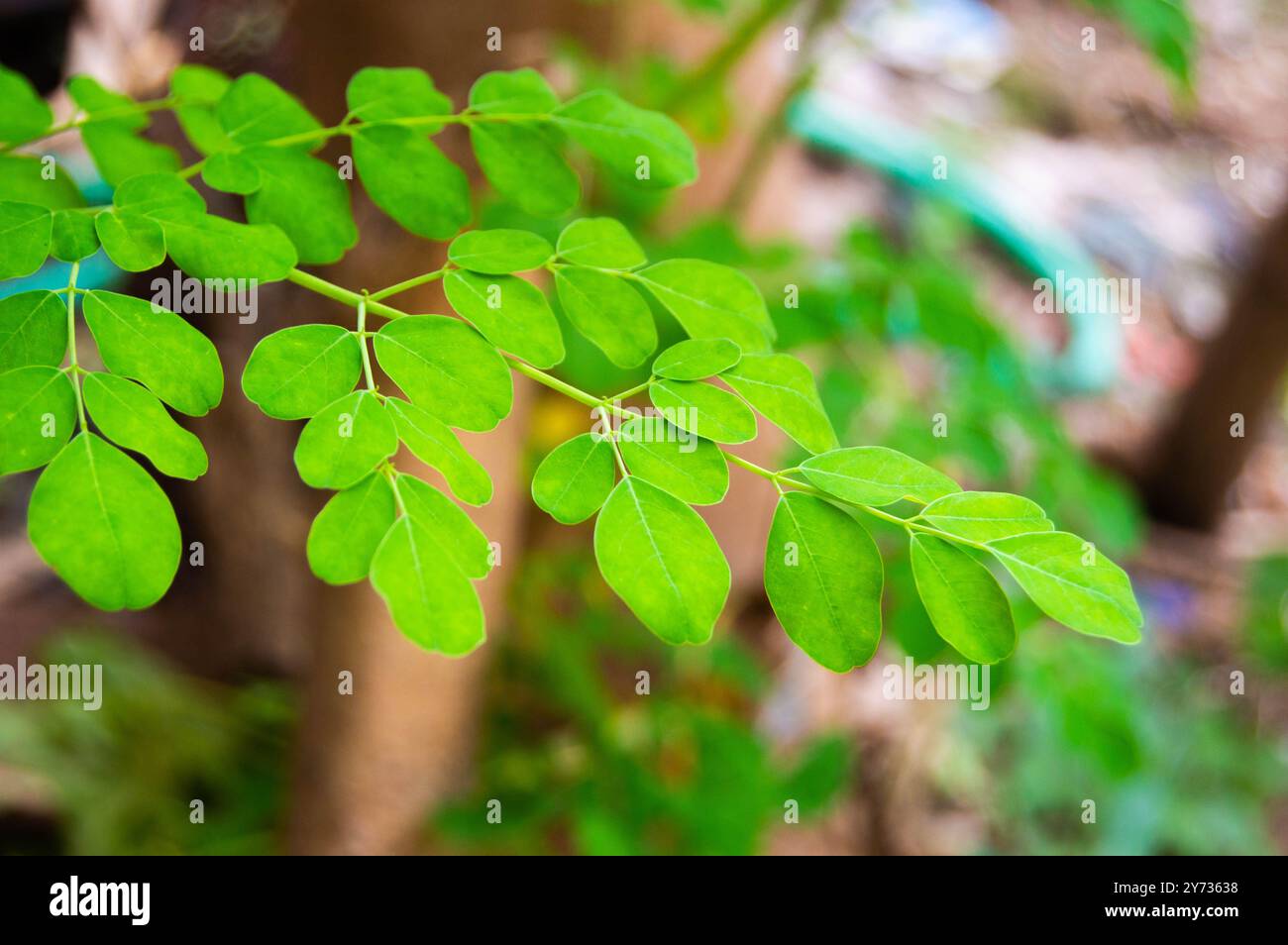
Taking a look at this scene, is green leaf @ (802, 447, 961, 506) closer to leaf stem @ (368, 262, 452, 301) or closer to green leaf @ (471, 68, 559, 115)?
leaf stem @ (368, 262, 452, 301)

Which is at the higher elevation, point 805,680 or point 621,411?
point 621,411

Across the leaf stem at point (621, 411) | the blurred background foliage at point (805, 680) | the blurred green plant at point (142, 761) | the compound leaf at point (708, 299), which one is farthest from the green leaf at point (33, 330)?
the blurred green plant at point (142, 761)

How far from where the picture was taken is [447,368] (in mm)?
597

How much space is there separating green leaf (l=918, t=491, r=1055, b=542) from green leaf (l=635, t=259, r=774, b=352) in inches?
7.1

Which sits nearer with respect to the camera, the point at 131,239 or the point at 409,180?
the point at 131,239

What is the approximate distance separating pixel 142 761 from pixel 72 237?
6.25ft

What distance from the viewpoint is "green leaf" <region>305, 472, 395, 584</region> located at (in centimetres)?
54

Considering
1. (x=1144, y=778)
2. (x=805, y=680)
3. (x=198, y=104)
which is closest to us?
(x=198, y=104)

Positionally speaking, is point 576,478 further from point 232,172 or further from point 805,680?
point 805,680

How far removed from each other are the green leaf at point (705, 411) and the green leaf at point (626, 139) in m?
0.21

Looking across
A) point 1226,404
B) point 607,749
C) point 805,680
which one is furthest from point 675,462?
point 1226,404

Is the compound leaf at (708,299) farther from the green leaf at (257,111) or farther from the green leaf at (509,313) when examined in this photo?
the green leaf at (257,111)
